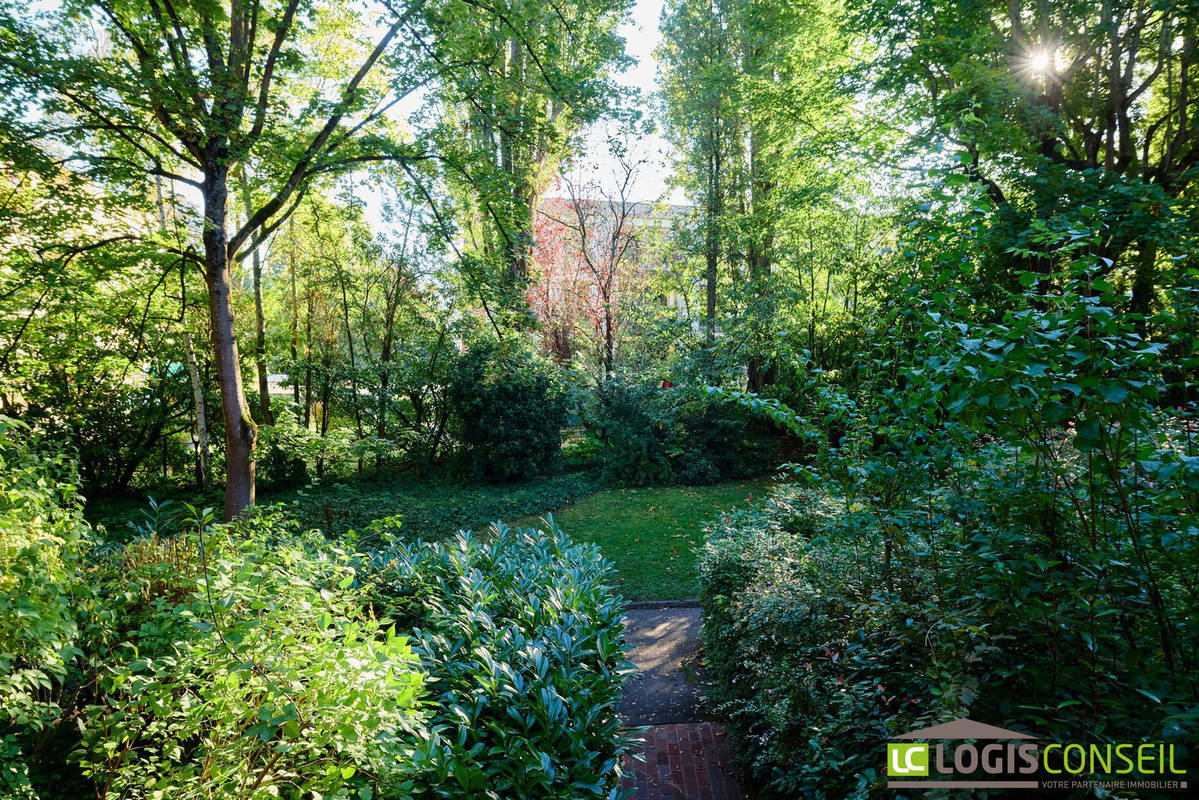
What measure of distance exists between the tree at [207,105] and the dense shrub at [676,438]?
6.93 m

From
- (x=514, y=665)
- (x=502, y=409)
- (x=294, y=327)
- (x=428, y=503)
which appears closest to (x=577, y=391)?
(x=502, y=409)

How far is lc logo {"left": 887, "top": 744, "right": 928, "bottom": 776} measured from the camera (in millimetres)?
2070

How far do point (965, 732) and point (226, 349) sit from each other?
27.1 ft

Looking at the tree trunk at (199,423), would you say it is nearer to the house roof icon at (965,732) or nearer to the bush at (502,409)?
the bush at (502,409)

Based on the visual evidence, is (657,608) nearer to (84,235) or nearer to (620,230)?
(84,235)

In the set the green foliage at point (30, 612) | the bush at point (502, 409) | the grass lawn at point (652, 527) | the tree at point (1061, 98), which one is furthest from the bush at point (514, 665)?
the bush at point (502, 409)

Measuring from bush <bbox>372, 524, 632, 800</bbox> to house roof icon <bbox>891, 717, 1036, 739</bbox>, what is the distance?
4.02 feet

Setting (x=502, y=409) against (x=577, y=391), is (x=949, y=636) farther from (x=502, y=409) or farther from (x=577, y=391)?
(x=577, y=391)

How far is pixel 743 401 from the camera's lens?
366 cm

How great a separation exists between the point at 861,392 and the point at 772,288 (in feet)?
33.1

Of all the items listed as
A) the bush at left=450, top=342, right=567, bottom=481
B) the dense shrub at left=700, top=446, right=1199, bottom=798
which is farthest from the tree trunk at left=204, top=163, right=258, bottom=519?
the dense shrub at left=700, top=446, right=1199, bottom=798

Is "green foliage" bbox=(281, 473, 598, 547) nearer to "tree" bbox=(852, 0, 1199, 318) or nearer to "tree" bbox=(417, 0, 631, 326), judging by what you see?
"tree" bbox=(417, 0, 631, 326)

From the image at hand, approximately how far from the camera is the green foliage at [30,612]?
206 cm

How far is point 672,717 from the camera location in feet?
15.4
